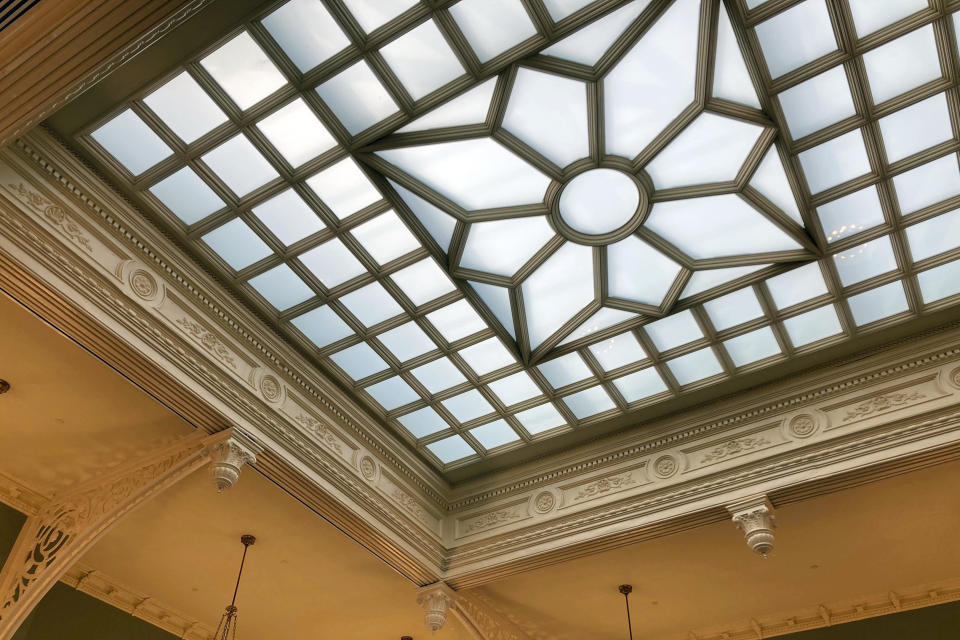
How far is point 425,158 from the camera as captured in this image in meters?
9.57

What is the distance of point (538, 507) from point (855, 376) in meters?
5.26

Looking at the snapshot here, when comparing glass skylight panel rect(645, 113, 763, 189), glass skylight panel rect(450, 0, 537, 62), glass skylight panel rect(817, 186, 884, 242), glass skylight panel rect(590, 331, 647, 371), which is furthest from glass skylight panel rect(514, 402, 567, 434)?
Result: glass skylight panel rect(450, 0, 537, 62)

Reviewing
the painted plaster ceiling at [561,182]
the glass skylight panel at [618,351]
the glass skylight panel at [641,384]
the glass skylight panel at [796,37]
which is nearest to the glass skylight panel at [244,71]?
the painted plaster ceiling at [561,182]

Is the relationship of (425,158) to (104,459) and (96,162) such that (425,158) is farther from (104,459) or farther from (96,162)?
(104,459)

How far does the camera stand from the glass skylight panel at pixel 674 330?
11.3 m

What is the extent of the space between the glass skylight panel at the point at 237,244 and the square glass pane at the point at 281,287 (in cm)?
29

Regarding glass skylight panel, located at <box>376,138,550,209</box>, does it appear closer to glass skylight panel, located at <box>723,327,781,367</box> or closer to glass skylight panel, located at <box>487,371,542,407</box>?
glass skylight panel, located at <box>487,371,542,407</box>

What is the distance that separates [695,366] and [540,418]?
262cm

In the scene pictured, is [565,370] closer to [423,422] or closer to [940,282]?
[423,422]

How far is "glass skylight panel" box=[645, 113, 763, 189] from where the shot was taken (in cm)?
918

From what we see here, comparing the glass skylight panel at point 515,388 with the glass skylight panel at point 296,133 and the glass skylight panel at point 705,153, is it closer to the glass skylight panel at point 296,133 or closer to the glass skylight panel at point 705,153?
the glass skylight panel at point 705,153

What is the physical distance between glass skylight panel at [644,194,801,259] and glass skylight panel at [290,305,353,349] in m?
4.58

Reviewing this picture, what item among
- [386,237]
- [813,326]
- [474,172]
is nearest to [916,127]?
[813,326]

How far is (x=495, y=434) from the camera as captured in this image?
514 inches
